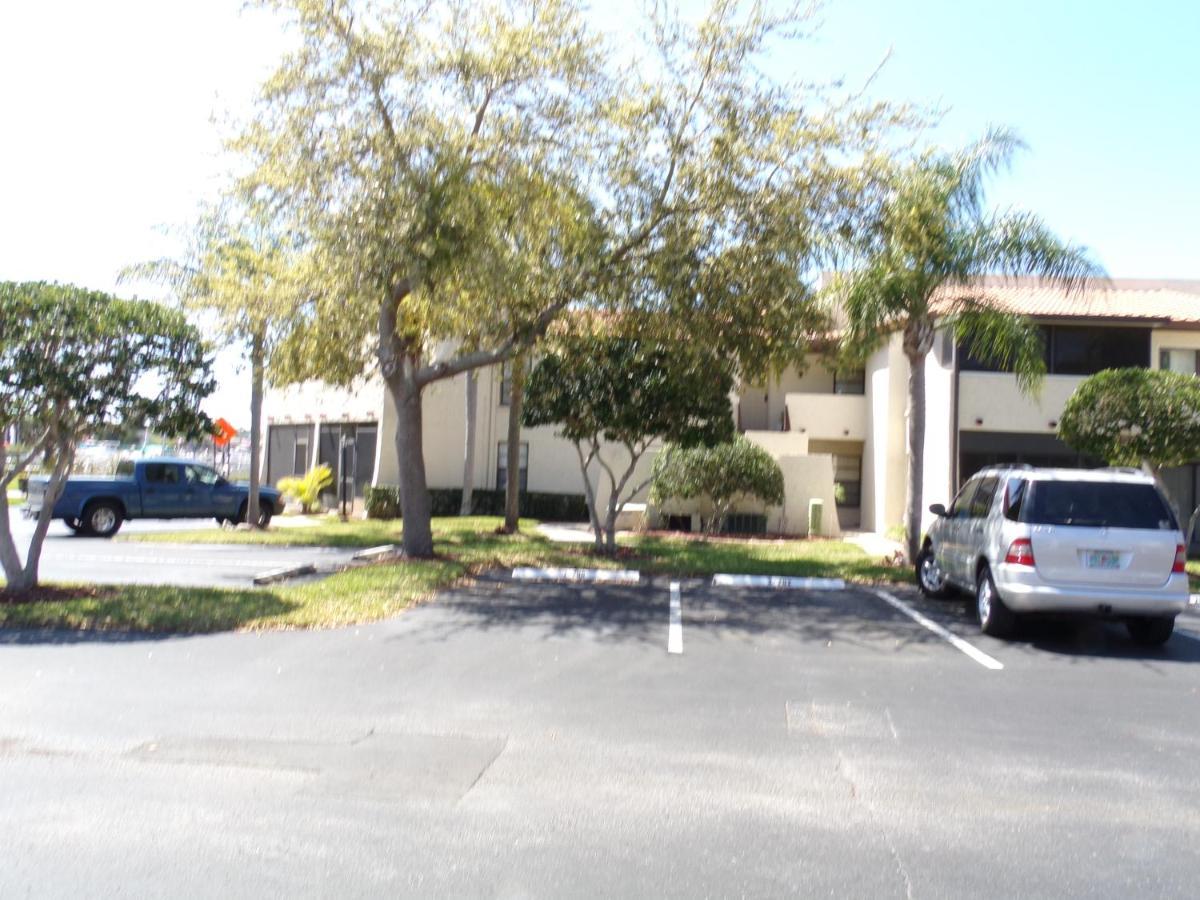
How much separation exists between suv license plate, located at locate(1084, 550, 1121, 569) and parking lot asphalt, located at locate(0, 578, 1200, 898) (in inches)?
33.3

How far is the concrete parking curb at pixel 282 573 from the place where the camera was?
13953 mm

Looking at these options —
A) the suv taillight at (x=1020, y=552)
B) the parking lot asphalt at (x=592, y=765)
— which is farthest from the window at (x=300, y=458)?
the suv taillight at (x=1020, y=552)

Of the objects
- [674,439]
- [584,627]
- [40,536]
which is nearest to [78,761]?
[584,627]

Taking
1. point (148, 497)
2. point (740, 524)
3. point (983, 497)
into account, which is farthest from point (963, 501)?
point (148, 497)

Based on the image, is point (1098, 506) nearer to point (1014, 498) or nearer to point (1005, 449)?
point (1014, 498)

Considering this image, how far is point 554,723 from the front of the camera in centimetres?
736

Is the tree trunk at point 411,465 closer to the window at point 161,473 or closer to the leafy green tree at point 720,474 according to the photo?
the leafy green tree at point 720,474

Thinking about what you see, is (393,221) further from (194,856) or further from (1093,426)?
(1093,426)

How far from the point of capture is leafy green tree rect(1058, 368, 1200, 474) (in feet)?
53.6

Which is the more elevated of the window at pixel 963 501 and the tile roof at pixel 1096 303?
the tile roof at pixel 1096 303

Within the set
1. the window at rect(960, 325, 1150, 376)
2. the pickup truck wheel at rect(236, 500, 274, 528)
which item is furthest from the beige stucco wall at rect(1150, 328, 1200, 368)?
the pickup truck wheel at rect(236, 500, 274, 528)

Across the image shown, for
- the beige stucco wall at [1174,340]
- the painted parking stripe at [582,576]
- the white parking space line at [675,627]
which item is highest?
the beige stucco wall at [1174,340]

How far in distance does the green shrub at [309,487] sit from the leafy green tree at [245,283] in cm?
995

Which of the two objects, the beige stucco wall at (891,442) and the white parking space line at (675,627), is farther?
the beige stucco wall at (891,442)
